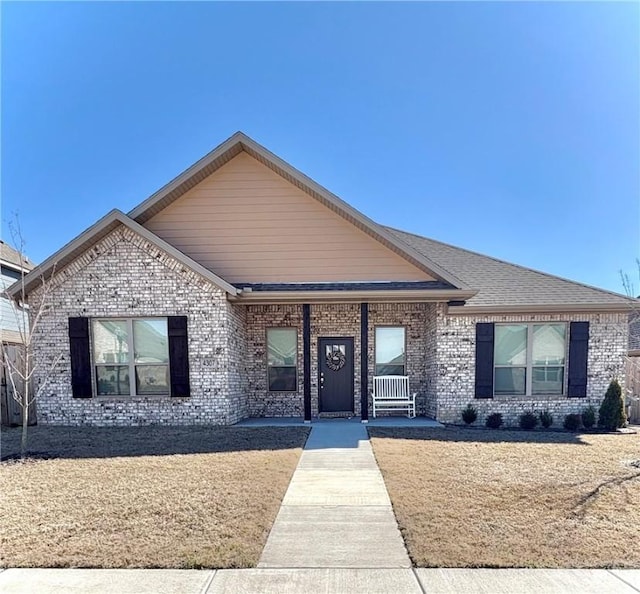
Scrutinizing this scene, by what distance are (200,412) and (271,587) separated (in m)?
6.32

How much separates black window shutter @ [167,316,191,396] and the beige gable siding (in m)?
1.56

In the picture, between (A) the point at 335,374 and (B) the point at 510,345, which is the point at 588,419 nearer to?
(B) the point at 510,345

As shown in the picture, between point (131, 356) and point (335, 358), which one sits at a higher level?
point (131, 356)

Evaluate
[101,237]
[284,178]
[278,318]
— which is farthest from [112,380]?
[284,178]

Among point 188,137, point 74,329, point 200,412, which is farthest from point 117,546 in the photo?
point 188,137

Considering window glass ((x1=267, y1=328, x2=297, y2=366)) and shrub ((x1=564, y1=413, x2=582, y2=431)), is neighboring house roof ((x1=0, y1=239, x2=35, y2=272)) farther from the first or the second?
shrub ((x1=564, y1=413, x2=582, y2=431))

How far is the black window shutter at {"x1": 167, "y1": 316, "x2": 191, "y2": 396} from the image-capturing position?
28.5 feet

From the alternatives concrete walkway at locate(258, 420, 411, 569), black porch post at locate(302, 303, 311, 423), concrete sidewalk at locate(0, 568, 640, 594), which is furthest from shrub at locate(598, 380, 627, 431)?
concrete sidewalk at locate(0, 568, 640, 594)

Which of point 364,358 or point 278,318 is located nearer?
point 364,358

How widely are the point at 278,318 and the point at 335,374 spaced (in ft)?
6.83

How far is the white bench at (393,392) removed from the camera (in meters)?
9.94

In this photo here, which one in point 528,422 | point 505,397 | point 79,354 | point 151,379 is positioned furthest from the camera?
point 505,397

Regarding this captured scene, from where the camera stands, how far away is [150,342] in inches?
350

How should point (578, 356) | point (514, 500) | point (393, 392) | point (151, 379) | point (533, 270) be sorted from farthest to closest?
point (533, 270)
point (393, 392)
point (578, 356)
point (151, 379)
point (514, 500)
